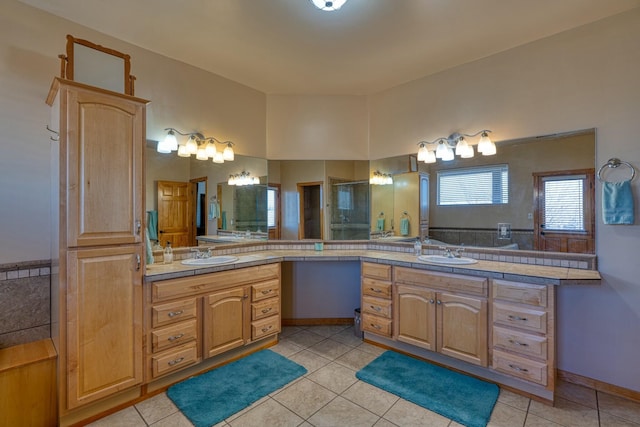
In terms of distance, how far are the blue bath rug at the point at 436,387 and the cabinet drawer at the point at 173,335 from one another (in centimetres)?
133

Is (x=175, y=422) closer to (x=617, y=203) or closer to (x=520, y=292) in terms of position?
(x=520, y=292)

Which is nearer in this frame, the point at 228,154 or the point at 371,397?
the point at 371,397

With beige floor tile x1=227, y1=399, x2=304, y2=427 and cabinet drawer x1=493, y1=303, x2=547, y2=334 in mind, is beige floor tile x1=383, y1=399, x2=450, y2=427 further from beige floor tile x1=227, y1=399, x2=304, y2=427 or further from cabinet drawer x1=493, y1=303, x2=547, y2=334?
cabinet drawer x1=493, y1=303, x2=547, y2=334

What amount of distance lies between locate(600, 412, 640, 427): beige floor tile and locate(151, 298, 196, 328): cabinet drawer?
2.75m

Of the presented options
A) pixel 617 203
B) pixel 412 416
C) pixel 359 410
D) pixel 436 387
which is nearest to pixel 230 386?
pixel 359 410

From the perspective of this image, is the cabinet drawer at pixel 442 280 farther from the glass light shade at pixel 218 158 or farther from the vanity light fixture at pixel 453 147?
the glass light shade at pixel 218 158

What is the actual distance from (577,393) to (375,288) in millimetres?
1576

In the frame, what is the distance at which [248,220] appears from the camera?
11.0 ft

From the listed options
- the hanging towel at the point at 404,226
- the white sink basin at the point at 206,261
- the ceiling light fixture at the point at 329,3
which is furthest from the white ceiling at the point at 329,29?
the white sink basin at the point at 206,261

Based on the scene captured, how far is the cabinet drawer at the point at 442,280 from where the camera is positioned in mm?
2260

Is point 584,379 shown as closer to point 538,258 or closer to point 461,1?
point 538,258

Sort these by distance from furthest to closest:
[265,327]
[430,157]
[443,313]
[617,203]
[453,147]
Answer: [430,157] → [453,147] → [265,327] → [443,313] → [617,203]

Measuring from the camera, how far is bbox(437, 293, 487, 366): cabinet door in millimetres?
2244

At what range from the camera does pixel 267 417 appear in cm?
193
